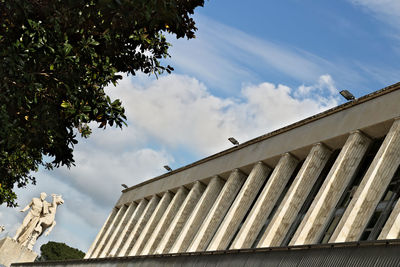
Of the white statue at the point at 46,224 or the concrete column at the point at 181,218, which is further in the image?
the white statue at the point at 46,224

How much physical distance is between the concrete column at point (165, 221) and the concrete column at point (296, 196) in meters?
13.2

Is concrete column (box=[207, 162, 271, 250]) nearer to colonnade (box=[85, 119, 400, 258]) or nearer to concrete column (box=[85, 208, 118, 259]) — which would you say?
colonnade (box=[85, 119, 400, 258])

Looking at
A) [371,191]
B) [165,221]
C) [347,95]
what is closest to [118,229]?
[165,221]

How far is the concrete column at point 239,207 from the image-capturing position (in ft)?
87.9

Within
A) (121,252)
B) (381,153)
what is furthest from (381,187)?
(121,252)

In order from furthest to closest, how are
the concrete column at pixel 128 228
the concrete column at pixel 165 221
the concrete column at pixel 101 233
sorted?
the concrete column at pixel 101 233 → the concrete column at pixel 128 228 → the concrete column at pixel 165 221

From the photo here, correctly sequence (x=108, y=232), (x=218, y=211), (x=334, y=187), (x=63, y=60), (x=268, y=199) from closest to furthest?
(x=63, y=60), (x=334, y=187), (x=268, y=199), (x=218, y=211), (x=108, y=232)

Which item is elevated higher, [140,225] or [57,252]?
[140,225]

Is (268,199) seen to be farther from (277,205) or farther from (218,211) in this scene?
(218,211)

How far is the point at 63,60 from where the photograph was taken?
10.8m

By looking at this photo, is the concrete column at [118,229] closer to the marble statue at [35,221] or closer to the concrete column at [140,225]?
the concrete column at [140,225]

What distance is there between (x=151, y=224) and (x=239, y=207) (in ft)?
39.1

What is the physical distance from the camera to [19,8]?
405 inches

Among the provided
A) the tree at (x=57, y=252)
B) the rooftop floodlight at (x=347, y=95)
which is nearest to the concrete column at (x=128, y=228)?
the rooftop floodlight at (x=347, y=95)
